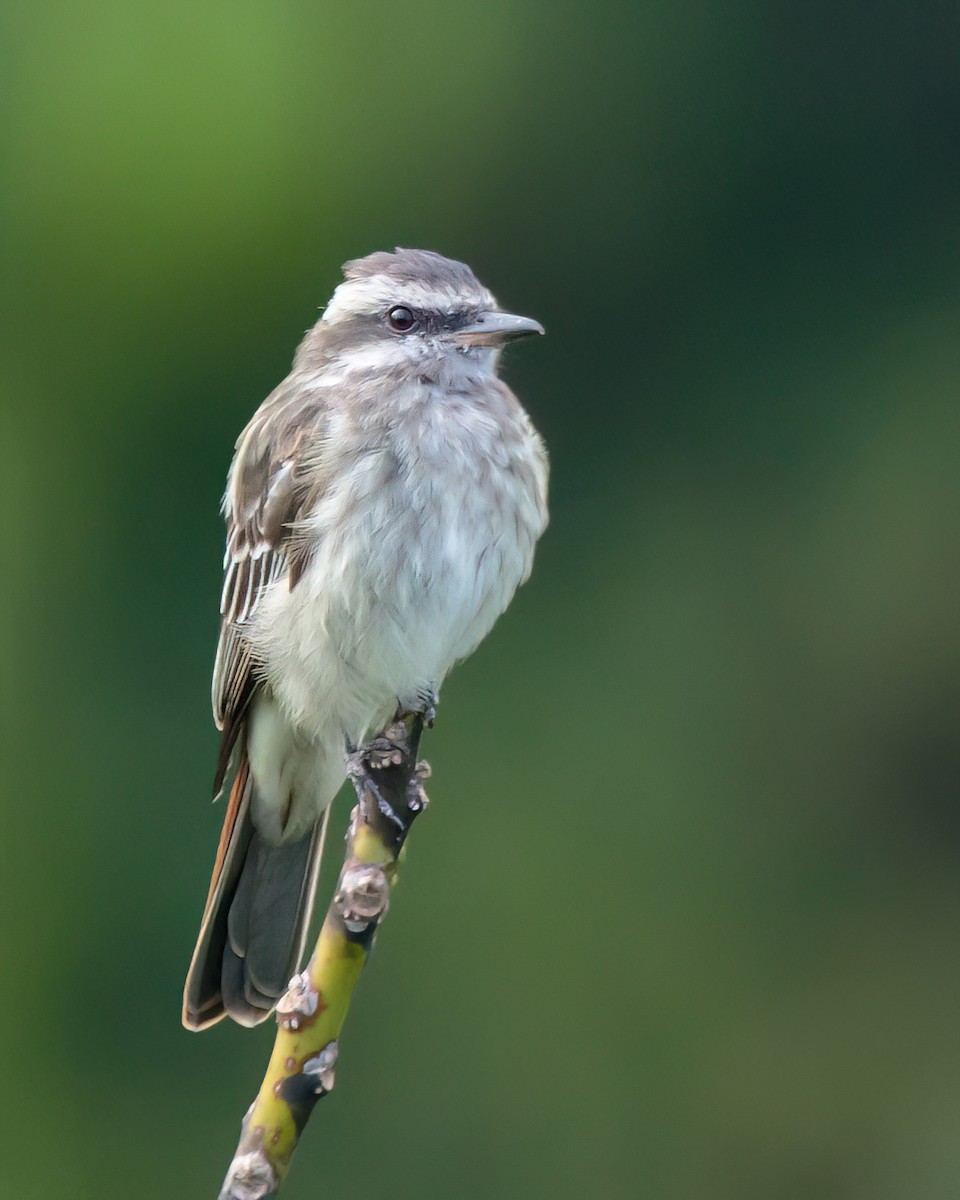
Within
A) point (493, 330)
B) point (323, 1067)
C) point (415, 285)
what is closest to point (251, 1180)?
point (323, 1067)

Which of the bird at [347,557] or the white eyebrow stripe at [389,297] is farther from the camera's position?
the white eyebrow stripe at [389,297]

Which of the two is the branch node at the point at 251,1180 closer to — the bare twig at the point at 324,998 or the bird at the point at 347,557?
the bare twig at the point at 324,998

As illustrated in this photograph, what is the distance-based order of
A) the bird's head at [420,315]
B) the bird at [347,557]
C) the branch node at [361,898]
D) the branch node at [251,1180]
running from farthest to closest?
the bird's head at [420,315] → the bird at [347,557] → the branch node at [361,898] → the branch node at [251,1180]

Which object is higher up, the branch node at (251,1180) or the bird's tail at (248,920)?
the branch node at (251,1180)

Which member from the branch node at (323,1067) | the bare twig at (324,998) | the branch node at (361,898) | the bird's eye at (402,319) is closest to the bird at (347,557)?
the bird's eye at (402,319)

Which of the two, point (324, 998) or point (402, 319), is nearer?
point (324, 998)

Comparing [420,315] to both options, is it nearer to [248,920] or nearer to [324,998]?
[248,920]

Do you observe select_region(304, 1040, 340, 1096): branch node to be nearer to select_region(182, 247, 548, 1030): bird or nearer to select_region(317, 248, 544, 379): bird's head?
select_region(182, 247, 548, 1030): bird
